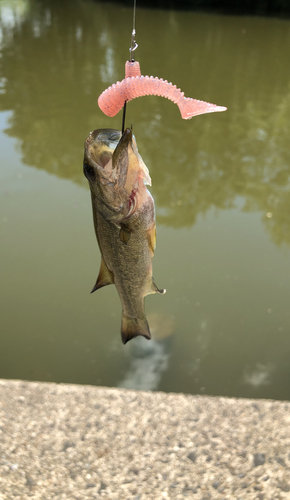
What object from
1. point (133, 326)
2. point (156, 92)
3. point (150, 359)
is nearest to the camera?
point (156, 92)

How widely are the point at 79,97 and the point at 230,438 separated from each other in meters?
A: 6.92

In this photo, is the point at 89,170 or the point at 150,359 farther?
the point at 150,359

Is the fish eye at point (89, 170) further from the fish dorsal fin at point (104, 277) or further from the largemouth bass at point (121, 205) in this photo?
the fish dorsal fin at point (104, 277)

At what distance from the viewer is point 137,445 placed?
7.75ft

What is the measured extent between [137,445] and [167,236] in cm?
265

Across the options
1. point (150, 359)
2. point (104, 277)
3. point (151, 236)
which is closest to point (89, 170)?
point (151, 236)

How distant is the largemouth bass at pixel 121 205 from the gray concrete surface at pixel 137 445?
1.25m

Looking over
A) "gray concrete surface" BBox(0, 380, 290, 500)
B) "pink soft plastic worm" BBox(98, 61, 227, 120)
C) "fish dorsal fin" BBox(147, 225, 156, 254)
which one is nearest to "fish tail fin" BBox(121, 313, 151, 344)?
"fish dorsal fin" BBox(147, 225, 156, 254)

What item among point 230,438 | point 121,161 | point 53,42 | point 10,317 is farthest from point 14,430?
point 53,42

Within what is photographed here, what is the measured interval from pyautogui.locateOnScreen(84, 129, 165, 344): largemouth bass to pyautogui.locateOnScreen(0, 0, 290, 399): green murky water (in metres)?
2.27

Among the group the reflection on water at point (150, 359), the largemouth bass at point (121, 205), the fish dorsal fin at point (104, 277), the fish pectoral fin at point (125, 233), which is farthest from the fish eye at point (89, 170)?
the reflection on water at point (150, 359)

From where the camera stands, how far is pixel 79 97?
7777mm

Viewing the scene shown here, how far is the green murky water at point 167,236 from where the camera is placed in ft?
12.0

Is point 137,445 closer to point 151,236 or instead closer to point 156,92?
point 151,236
